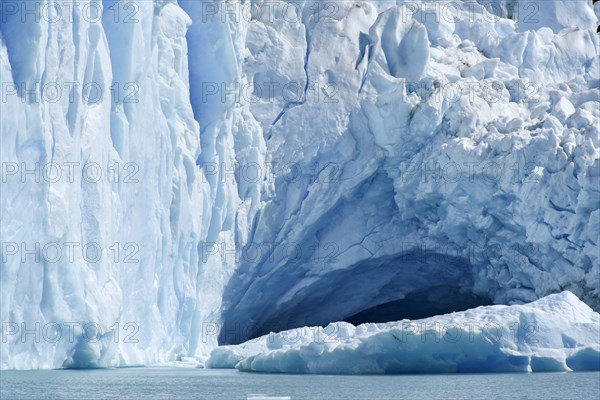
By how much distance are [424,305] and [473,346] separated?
8.46 meters

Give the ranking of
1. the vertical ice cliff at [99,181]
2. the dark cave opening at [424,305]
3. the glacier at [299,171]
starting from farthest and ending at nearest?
1. the dark cave opening at [424,305]
2. the glacier at [299,171]
3. the vertical ice cliff at [99,181]

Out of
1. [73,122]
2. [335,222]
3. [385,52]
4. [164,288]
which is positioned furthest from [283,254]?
[73,122]

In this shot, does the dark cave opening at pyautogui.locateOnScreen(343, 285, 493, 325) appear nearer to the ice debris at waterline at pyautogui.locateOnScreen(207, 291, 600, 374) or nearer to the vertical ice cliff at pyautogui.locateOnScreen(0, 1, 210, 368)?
the ice debris at waterline at pyautogui.locateOnScreen(207, 291, 600, 374)

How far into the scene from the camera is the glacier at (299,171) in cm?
1680

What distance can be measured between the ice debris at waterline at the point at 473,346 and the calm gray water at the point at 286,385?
1.04 ft

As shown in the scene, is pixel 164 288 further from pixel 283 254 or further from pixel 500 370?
pixel 500 370

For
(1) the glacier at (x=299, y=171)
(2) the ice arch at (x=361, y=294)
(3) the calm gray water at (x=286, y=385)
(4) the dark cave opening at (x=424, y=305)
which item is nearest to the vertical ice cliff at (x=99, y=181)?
(1) the glacier at (x=299, y=171)

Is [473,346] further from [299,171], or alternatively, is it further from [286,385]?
[299,171]

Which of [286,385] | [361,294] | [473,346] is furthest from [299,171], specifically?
[286,385]

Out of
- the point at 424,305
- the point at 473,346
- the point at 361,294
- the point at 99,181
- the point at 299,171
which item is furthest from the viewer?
the point at 424,305

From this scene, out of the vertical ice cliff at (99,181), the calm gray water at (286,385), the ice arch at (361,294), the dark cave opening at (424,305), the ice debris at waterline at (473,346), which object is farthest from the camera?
the dark cave opening at (424,305)

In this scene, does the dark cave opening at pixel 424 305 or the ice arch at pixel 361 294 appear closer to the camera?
the ice arch at pixel 361 294

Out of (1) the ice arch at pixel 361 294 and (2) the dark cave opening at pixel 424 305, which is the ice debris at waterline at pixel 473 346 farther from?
(2) the dark cave opening at pixel 424 305

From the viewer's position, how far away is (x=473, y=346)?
658 inches
